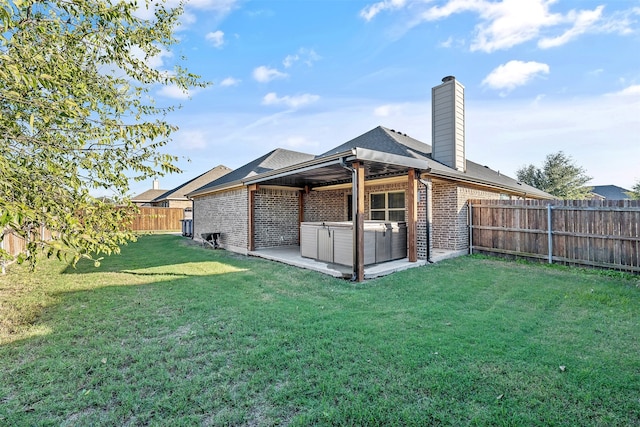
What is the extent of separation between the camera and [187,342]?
350cm

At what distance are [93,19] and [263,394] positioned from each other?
4.69 m

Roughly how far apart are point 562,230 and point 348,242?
5710 millimetres

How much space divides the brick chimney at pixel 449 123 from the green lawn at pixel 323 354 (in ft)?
16.5

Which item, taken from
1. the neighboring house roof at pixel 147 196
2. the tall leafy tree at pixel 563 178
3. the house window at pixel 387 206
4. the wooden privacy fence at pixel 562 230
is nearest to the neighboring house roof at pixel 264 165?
the house window at pixel 387 206

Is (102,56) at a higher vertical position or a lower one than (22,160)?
higher

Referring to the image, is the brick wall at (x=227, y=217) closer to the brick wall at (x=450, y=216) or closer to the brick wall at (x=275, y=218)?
the brick wall at (x=275, y=218)

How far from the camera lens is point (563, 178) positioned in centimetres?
2511

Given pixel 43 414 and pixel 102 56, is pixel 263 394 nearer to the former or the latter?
pixel 43 414

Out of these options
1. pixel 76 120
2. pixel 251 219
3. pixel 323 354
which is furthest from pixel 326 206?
pixel 76 120

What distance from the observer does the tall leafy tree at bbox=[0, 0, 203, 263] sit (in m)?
2.40

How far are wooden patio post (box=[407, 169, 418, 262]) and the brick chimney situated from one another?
2950 mm

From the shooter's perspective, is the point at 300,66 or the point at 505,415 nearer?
the point at 505,415

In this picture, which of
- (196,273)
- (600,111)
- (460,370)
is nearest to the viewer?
(460,370)

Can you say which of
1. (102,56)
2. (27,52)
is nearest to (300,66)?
(102,56)
